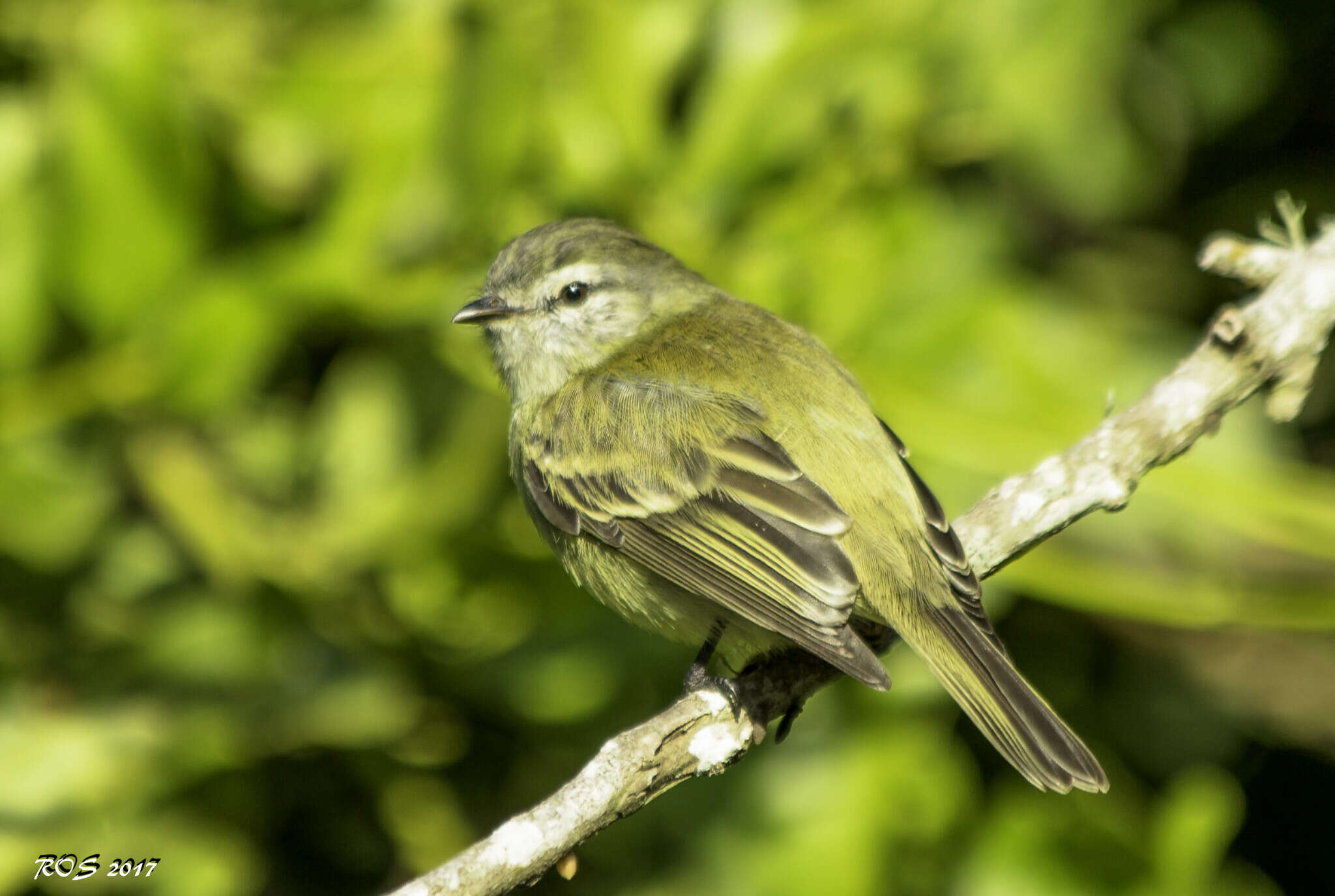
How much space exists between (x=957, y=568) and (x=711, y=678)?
0.58 metres

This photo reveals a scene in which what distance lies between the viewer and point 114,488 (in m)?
3.59

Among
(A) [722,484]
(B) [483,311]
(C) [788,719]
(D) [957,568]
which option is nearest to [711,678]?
(C) [788,719]

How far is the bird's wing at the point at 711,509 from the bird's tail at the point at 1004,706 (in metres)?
0.21

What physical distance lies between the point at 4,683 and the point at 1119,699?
9.96ft

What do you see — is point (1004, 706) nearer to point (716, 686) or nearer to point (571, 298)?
point (716, 686)

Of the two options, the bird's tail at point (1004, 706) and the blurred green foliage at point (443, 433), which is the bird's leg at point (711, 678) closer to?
the blurred green foliage at point (443, 433)

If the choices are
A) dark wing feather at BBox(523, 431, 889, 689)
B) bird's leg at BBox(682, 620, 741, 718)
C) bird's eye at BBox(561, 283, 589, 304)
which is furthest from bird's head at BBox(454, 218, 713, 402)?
bird's leg at BBox(682, 620, 741, 718)

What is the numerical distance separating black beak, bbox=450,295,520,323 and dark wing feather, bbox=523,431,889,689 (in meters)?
0.40

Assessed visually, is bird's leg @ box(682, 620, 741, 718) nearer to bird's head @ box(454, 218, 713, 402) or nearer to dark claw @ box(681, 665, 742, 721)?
dark claw @ box(681, 665, 742, 721)

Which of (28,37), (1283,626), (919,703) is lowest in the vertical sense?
(1283,626)

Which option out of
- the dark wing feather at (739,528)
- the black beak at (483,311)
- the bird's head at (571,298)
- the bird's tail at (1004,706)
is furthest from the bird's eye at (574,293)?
the bird's tail at (1004,706)

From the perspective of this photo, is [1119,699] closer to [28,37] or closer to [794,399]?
[794,399]

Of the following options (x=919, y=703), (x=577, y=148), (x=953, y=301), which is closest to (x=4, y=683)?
(x=577, y=148)

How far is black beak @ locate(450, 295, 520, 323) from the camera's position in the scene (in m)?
3.63
